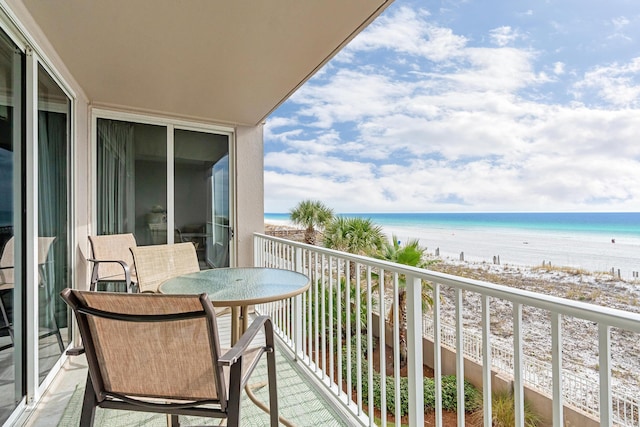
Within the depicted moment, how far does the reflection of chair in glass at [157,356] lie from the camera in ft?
3.40

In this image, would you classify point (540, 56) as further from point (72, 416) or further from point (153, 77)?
point (72, 416)

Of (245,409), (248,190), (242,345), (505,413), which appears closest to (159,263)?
(245,409)

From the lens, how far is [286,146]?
94.3 ft

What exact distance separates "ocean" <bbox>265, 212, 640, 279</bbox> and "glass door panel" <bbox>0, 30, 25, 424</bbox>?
57.2 ft

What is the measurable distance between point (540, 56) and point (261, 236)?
2799 cm

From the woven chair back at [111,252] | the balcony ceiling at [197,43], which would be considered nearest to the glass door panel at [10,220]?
the balcony ceiling at [197,43]

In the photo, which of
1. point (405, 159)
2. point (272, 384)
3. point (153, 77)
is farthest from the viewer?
point (405, 159)

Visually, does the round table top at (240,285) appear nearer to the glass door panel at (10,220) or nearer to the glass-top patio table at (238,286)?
the glass-top patio table at (238,286)

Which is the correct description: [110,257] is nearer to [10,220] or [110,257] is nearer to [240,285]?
[10,220]

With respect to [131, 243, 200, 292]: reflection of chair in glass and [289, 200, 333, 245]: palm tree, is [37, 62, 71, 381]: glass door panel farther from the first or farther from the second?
[289, 200, 333, 245]: palm tree

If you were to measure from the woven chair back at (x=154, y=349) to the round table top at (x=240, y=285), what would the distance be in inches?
15.0

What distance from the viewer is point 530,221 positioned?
89.2 feet

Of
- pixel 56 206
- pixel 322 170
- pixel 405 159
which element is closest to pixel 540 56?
pixel 405 159

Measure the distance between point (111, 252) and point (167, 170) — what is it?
1112mm
